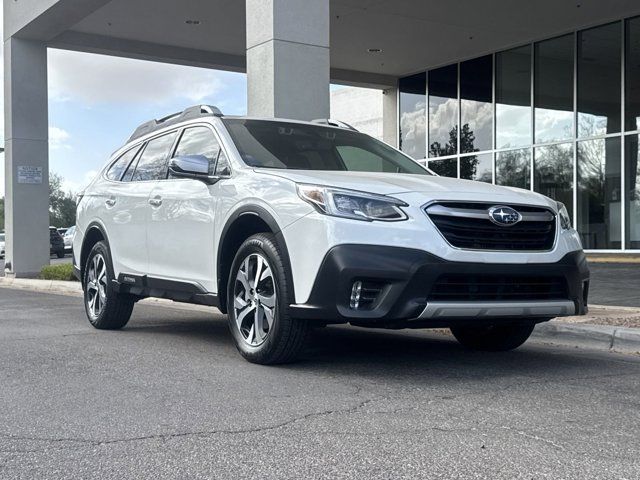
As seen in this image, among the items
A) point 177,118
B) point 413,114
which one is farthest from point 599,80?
point 177,118

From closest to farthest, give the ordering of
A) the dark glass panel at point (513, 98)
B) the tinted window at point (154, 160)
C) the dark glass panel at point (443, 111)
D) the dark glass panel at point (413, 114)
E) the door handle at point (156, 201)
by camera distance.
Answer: the door handle at point (156, 201) → the tinted window at point (154, 160) → the dark glass panel at point (513, 98) → the dark glass panel at point (443, 111) → the dark glass panel at point (413, 114)

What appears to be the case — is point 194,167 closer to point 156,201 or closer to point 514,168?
point 156,201

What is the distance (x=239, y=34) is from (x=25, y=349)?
1329 centimetres

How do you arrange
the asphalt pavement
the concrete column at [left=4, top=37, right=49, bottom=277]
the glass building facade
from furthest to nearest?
the concrete column at [left=4, top=37, right=49, bottom=277] < the glass building facade < the asphalt pavement

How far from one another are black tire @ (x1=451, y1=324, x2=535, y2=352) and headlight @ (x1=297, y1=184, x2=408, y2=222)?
1484 mm

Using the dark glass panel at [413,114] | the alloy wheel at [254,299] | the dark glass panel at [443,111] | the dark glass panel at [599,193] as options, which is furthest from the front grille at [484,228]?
the dark glass panel at [413,114]

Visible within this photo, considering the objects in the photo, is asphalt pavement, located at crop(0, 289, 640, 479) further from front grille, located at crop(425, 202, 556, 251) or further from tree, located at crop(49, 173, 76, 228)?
tree, located at crop(49, 173, 76, 228)

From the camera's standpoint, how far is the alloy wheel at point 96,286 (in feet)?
25.1

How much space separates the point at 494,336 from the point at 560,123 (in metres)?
13.9

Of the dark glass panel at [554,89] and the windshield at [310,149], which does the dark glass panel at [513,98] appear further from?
the windshield at [310,149]

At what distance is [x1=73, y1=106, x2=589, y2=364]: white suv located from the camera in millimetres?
4605

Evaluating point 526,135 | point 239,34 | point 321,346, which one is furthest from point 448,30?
point 321,346

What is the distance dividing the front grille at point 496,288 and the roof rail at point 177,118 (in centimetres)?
265

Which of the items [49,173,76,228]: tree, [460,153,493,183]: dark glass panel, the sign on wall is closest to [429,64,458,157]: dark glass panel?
[460,153,493,183]: dark glass panel
